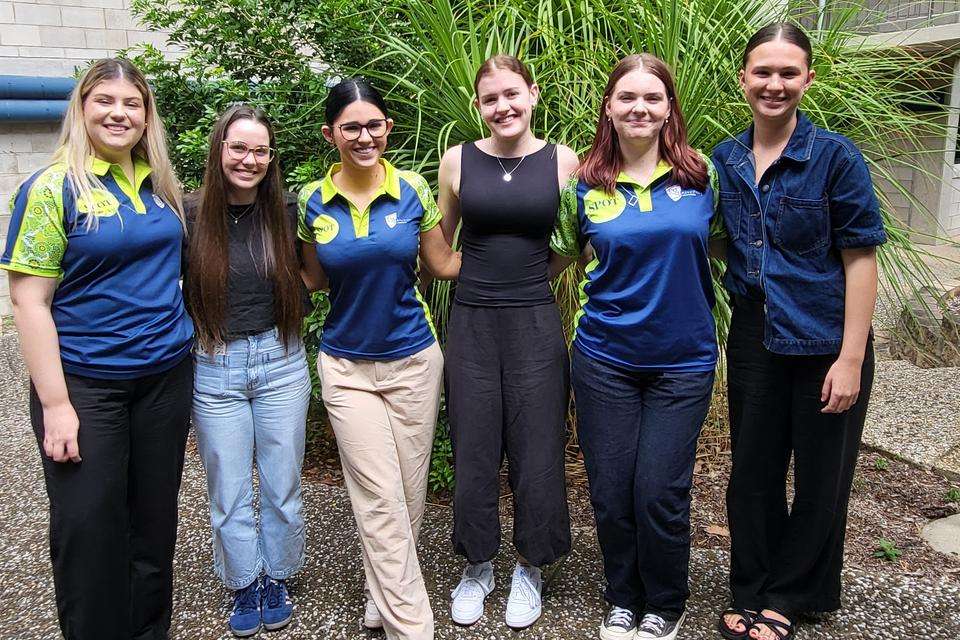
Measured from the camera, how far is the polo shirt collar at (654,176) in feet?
7.73

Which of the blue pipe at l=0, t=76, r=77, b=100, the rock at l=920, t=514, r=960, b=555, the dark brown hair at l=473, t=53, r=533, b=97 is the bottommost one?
the rock at l=920, t=514, r=960, b=555

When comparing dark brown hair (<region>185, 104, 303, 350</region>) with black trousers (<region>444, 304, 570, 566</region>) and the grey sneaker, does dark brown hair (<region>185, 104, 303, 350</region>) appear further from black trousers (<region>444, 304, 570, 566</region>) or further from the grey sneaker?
the grey sneaker

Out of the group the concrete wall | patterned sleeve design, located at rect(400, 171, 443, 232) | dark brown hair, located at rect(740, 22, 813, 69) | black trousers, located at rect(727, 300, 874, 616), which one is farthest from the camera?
the concrete wall

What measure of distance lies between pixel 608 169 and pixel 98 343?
156 cm

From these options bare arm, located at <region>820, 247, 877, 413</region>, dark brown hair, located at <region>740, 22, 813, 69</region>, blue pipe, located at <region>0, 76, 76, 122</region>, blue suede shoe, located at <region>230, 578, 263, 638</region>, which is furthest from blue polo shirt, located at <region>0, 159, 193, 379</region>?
blue pipe, located at <region>0, 76, 76, 122</region>

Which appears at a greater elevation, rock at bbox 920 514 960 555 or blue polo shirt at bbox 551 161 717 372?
blue polo shirt at bbox 551 161 717 372

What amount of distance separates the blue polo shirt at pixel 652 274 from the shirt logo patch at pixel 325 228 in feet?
2.56

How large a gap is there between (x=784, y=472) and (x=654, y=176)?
3.43 feet

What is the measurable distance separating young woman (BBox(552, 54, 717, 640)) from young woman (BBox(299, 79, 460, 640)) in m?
0.54

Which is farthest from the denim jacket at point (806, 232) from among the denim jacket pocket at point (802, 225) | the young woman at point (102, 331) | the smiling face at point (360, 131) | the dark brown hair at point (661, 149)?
the young woman at point (102, 331)

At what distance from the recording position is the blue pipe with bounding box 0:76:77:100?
22.5 feet

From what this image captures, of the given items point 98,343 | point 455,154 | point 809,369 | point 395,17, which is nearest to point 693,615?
point 809,369

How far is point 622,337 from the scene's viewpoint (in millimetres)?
2377

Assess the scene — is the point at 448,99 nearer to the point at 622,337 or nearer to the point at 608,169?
the point at 608,169
